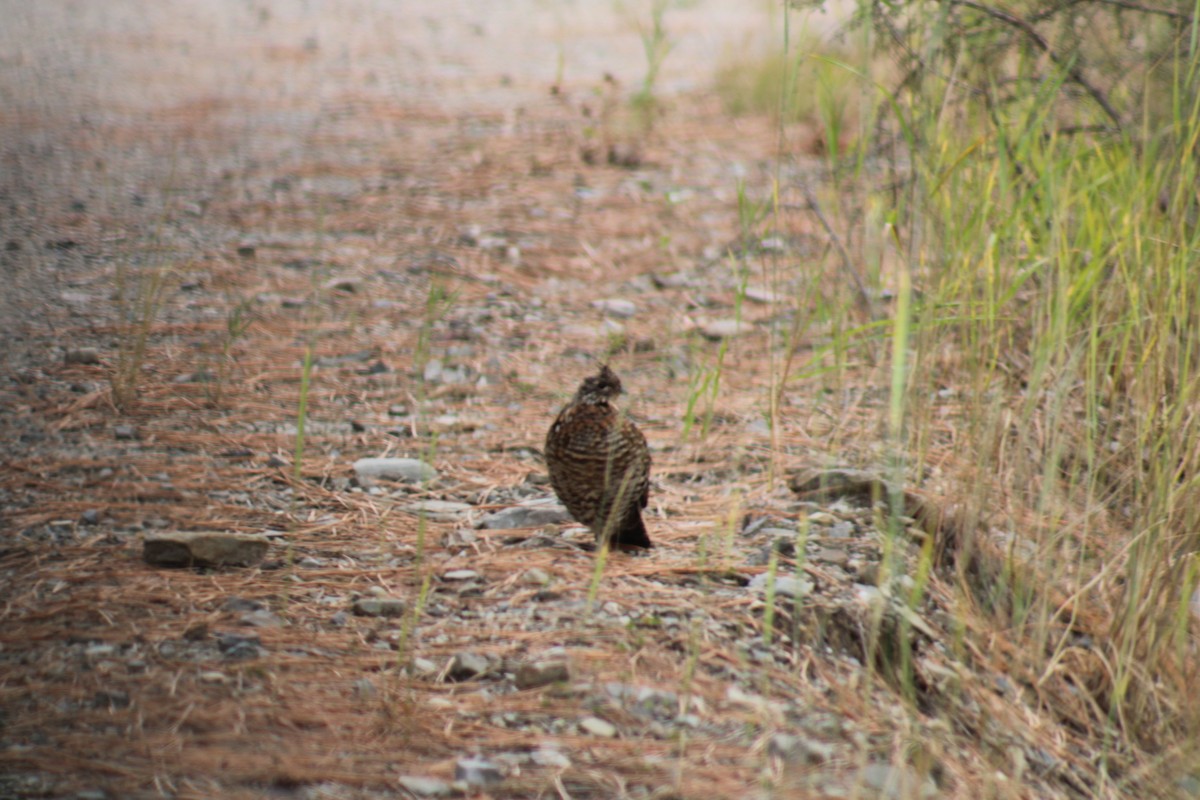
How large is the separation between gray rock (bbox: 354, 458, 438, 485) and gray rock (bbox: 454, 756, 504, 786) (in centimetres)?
128

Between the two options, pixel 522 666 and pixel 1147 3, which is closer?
pixel 522 666

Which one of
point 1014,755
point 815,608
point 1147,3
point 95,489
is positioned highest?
point 1147,3

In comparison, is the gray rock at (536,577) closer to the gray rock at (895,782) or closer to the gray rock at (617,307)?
the gray rock at (895,782)

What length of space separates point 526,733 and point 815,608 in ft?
2.53

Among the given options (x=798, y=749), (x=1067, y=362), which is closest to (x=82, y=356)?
(x=798, y=749)

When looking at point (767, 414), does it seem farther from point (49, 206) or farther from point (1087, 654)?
point (49, 206)

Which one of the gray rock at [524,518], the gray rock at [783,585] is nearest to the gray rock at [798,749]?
the gray rock at [783,585]

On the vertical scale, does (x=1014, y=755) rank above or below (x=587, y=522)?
below

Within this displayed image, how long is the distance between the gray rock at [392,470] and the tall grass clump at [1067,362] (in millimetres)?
1222

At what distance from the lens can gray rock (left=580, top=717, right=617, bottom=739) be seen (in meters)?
2.13

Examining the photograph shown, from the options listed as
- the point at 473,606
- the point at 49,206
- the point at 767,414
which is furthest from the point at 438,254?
the point at 473,606

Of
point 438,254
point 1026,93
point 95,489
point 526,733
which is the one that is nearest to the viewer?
point 526,733

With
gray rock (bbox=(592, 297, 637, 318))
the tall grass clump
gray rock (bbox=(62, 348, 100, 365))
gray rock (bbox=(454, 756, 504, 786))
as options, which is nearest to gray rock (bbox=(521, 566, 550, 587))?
gray rock (bbox=(454, 756, 504, 786))

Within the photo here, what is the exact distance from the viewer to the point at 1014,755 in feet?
7.74
